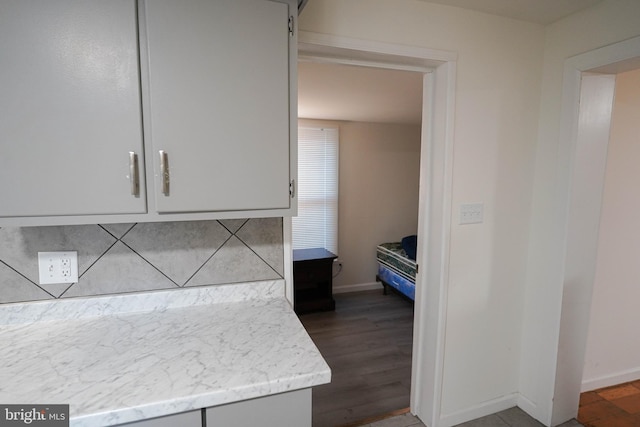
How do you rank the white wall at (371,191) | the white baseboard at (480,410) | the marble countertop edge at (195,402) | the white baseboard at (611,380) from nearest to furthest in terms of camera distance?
the marble countertop edge at (195,402) < the white baseboard at (480,410) < the white baseboard at (611,380) < the white wall at (371,191)

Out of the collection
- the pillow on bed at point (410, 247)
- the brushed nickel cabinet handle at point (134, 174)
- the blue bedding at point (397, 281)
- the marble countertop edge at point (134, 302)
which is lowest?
the blue bedding at point (397, 281)

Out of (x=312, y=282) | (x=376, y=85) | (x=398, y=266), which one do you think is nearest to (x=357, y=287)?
(x=398, y=266)

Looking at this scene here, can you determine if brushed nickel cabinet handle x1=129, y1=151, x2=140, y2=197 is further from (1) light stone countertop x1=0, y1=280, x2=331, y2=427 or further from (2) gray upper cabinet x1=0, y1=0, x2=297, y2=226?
(1) light stone countertop x1=0, y1=280, x2=331, y2=427

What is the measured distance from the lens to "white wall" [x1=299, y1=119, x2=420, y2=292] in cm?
445

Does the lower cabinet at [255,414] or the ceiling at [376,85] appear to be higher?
the ceiling at [376,85]

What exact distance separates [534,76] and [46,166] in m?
2.34

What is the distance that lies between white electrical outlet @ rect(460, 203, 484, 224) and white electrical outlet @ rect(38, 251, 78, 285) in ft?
6.08

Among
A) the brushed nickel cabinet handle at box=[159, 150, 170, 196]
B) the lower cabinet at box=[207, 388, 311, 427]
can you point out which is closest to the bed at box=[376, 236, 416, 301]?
the lower cabinet at box=[207, 388, 311, 427]

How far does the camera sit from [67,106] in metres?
0.96

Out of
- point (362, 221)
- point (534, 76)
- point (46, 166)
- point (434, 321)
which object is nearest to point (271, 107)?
point (46, 166)

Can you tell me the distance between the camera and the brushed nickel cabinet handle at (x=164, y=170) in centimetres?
104

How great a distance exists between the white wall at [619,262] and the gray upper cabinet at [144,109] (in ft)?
7.36

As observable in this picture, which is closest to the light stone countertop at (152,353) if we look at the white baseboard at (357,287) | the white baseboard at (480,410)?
the white baseboard at (480,410)

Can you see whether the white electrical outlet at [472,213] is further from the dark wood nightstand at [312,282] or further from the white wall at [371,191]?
the white wall at [371,191]
